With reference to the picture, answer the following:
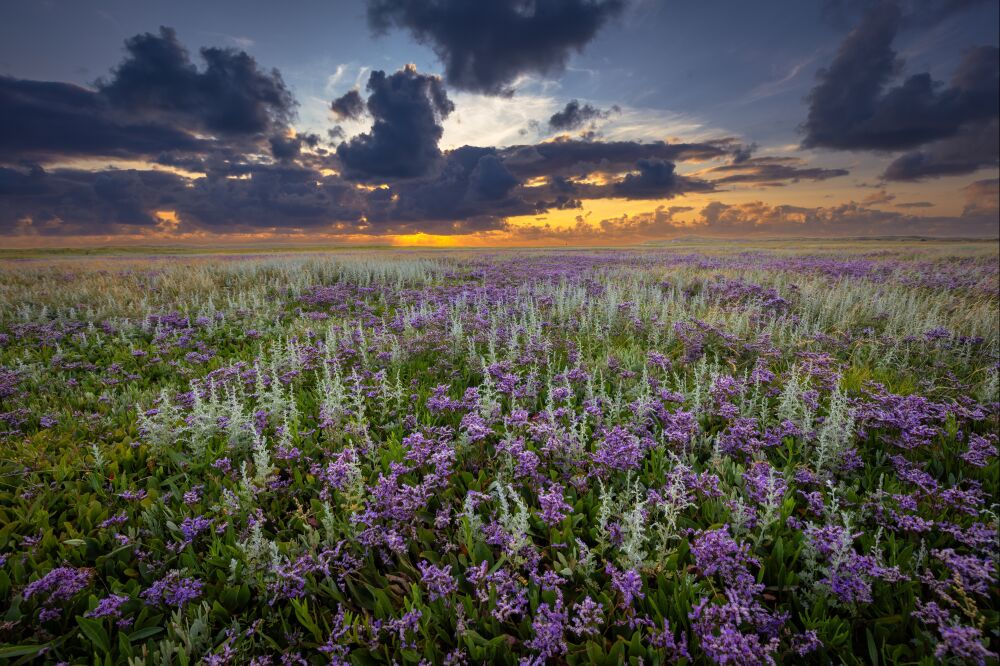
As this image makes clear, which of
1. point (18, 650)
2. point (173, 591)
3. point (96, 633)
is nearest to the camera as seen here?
point (18, 650)

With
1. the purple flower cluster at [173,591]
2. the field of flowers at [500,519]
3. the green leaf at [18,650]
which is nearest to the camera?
the green leaf at [18,650]

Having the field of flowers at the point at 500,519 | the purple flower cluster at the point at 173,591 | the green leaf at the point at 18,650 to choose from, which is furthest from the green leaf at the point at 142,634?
the green leaf at the point at 18,650

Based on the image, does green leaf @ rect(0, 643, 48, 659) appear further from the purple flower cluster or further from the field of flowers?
the purple flower cluster

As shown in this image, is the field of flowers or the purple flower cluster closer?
the field of flowers

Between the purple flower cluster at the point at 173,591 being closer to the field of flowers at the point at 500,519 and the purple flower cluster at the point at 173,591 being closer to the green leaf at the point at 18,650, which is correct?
the field of flowers at the point at 500,519

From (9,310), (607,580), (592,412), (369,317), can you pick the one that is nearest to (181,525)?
(607,580)

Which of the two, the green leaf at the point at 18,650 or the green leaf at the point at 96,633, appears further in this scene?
the green leaf at the point at 96,633

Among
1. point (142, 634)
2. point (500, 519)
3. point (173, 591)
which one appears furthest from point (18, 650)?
point (500, 519)

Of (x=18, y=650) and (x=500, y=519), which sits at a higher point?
(x=500, y=519)

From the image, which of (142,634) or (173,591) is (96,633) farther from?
(173,591)

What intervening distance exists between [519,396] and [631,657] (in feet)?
9.66

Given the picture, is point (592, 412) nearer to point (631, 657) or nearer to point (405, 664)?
point (631, 657)

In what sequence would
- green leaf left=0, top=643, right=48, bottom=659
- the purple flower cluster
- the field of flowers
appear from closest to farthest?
green leaf left=0, top=643, right=48, bottom=659
the field of flowers
the purple flower cluster

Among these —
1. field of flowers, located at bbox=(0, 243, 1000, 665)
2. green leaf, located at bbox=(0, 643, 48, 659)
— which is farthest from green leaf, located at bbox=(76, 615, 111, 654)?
green leaf, located at bbox=(0, 643, 48, 659)
